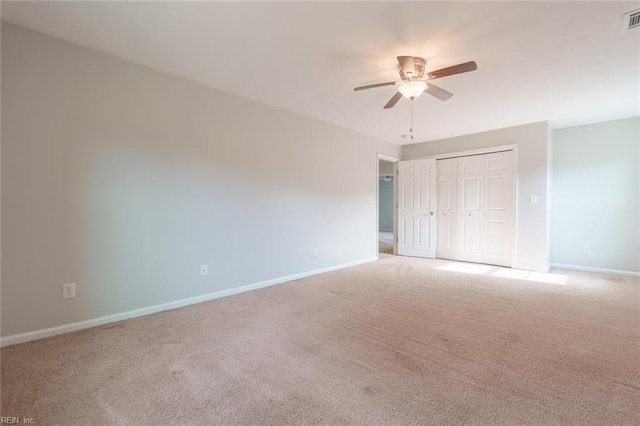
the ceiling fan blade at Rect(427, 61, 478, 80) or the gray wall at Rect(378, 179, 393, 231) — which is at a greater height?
the ceiling fan blade at Rect(427, 61, 478, 80)

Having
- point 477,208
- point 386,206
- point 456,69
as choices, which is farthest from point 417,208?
point 386,206

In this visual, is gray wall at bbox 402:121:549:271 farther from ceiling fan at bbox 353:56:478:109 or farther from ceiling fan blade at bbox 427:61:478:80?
ceiling fan blade at bbox 427:61:478:80

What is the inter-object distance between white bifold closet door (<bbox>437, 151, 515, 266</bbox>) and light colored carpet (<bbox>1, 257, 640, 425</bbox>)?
76.9 inches

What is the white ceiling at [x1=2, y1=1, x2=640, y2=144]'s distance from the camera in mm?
2039

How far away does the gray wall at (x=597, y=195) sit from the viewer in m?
4.45

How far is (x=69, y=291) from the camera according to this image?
2455 mm

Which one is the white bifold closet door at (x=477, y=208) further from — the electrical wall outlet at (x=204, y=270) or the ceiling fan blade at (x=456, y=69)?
the electrical wall outlet at (x=204, y=270)

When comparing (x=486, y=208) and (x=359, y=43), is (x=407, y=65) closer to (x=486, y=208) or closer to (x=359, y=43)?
(x=359, y=43)

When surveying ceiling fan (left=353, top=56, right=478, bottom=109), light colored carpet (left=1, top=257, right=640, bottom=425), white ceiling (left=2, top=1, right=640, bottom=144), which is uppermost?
white ceiling (left=2, top=1, right=640, bottom=144)

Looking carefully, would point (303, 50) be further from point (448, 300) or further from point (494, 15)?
point (448, 300)

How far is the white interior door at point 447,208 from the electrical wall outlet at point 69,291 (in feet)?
19.1

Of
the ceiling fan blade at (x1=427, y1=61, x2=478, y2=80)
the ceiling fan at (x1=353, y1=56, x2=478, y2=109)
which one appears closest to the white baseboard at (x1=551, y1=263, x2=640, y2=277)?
the ceiling fan at (x1=353, y1=56, x2=478, y2=109)

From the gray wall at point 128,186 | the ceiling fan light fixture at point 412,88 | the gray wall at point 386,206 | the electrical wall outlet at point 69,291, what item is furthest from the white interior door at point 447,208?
the gray wall at point 386,206

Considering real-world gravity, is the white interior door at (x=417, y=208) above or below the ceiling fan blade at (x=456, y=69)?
below
